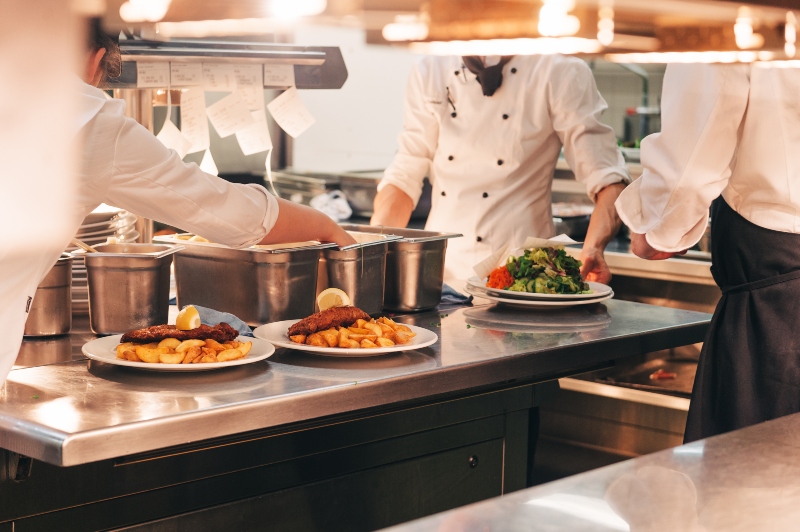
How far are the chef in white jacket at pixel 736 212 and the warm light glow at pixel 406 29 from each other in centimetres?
135

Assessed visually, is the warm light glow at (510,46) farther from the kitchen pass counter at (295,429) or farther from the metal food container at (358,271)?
the metal food container at (358,271)

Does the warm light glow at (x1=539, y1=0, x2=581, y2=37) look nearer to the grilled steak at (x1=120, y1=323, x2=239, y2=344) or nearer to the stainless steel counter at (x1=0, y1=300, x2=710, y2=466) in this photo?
the stainless steel counter at (x1=0, y1=300, x2=710, y2=466)

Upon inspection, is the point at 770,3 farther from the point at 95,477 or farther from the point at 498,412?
the point at 498,412

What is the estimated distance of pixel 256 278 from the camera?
7.41ft

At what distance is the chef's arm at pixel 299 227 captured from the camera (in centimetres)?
228

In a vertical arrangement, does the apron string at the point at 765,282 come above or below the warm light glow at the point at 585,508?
above

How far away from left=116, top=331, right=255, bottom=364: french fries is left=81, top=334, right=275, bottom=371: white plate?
15 millimetres

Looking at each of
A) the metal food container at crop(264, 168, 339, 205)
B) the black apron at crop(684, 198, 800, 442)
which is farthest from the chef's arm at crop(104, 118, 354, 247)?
the metal food container at crop(264, 168, 339, 205)

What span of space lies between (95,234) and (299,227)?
2.02ft

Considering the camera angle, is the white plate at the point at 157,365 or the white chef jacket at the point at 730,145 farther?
the white chef jacket at the point at 730,145

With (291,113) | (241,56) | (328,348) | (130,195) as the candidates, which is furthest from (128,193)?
(291,113)

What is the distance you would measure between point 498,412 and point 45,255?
1143 millimetres

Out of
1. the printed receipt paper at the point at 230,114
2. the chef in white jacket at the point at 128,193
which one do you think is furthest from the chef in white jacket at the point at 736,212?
the printed receipt paper at the point at 230,114

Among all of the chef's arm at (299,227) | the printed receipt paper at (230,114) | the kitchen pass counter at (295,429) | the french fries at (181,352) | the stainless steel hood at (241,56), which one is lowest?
the kitchen pass counter at (295,429)
